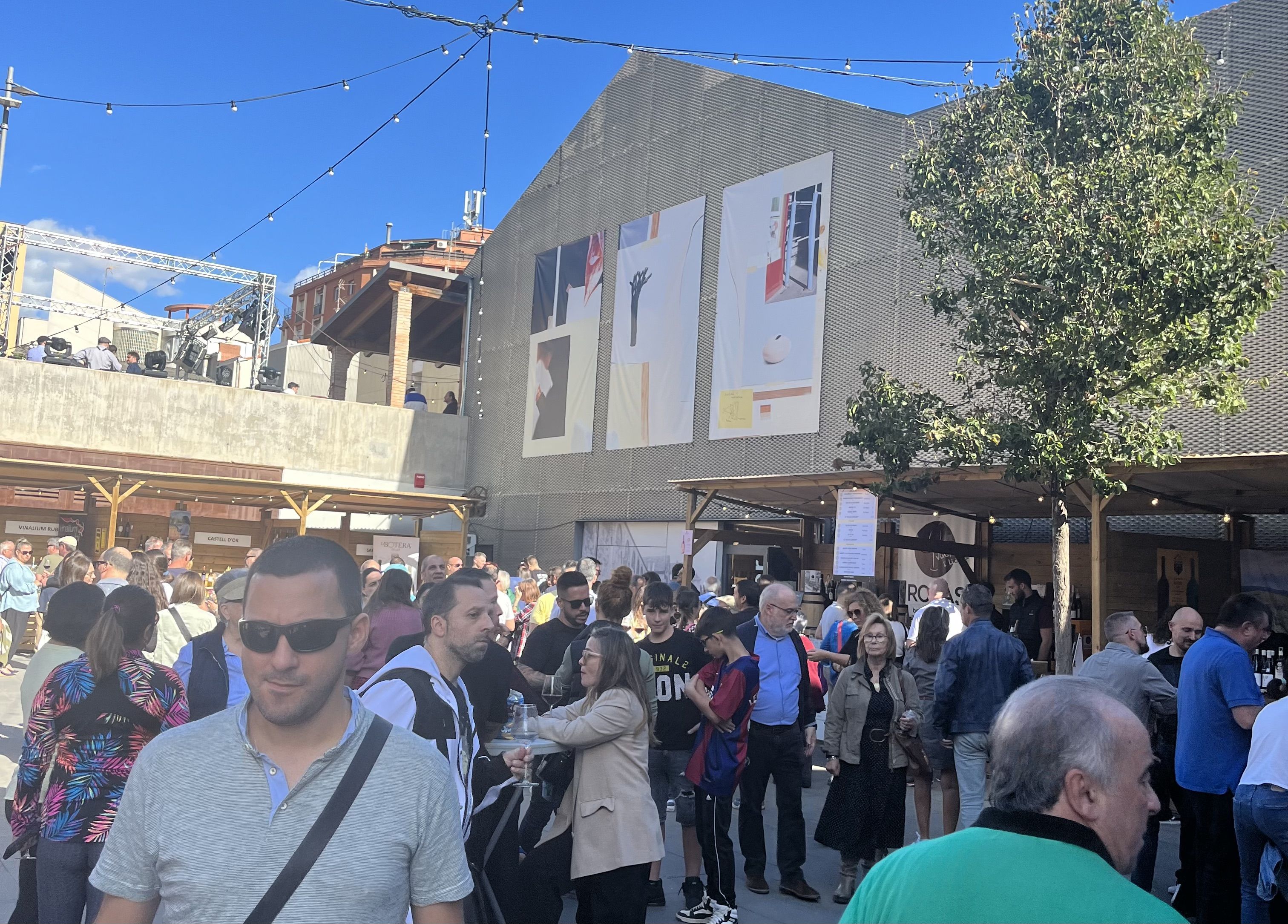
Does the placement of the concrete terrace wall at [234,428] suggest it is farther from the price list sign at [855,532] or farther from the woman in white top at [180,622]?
the woman in white top at [180,622]

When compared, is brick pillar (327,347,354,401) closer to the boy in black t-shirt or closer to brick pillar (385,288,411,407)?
brick pillar (385,288,411,407)

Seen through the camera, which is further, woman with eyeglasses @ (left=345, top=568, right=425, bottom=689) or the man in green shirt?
woman with eyeglasses @ (left=345, top=568, right=425, bottom=689)

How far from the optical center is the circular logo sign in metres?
14.3

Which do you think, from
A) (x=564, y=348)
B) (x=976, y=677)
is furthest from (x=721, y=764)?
(x=564, y=348)

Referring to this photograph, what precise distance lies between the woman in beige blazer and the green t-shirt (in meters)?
2.98

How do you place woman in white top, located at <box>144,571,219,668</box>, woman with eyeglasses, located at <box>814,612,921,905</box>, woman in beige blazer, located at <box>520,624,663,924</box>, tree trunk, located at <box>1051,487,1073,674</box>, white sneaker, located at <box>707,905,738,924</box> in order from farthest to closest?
tree trunk, located at <box>1051,487,1073,674</box>
woman with eyeglasses, located at <box>814,612,921,905</box>
woman in white top, located at <box>144,571,219,668</box>
white sneaker, located at <box>707,905,738,924</box>
woman in beige blazer, located at <box>520,624,663,924</box>

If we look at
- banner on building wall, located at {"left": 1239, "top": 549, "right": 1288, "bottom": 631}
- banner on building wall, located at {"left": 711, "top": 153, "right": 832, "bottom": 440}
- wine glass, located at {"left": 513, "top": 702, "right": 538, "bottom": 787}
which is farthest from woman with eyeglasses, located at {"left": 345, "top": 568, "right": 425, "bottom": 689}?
banner on building wall, located at {"left": 711, "top": 153, "right": 832, "bottom": 440}

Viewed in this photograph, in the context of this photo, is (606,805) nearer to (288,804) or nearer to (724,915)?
(724,915)

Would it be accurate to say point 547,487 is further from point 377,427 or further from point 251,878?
point 251,878

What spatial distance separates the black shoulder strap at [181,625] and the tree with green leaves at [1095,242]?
21.7 feet

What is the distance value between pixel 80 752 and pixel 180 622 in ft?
8.12

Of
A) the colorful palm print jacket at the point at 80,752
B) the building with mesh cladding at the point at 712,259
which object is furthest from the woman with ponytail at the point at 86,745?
the building with mesh cladding at the point at 712,259

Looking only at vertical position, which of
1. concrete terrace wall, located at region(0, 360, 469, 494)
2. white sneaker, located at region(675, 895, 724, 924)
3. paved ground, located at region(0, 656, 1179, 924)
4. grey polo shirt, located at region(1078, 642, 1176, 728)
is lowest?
paved ground, located at region(0, 656, 1179, 924)

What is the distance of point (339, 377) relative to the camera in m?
34.2
